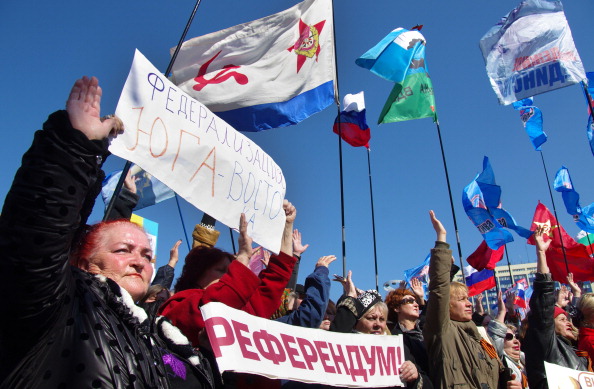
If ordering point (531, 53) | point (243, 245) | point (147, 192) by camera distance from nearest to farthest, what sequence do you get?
1. point (243, 245)
2. point (147, 192)
3. point (531, 53)

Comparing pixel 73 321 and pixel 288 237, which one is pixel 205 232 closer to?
pixel 288 237

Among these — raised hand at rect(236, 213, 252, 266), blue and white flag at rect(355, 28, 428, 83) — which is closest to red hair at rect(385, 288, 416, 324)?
raised hand at rect(236, 213, 252, 266)

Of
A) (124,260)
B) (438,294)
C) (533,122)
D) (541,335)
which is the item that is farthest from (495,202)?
(124,260)

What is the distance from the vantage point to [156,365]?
1274 millimetres

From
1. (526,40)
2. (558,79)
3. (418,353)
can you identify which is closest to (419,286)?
(418,353)

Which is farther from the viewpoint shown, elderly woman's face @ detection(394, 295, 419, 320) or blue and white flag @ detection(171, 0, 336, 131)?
blue and white flag @ detection(171, 0, 336, 131)

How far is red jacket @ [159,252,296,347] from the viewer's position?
6.79 feet

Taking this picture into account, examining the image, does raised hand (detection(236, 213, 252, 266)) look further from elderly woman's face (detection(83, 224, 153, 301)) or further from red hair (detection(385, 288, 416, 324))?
red hair (detection(385, 288, 416, 324))

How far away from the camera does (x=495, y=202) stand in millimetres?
10414

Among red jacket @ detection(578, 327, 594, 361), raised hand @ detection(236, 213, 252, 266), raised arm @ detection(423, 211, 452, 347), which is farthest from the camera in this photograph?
red jacket @ detection(578, 327, 594, 361)

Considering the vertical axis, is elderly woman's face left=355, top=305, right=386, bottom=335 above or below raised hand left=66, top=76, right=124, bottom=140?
below

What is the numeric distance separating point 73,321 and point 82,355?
94mm

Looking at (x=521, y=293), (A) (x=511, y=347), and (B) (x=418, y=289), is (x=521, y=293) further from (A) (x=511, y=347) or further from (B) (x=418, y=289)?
(A) (x=511, y=347)

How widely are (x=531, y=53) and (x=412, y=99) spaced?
2.22 m
